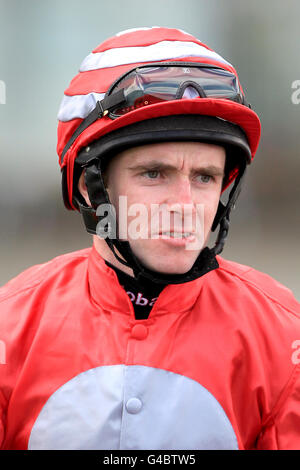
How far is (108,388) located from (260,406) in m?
0.45

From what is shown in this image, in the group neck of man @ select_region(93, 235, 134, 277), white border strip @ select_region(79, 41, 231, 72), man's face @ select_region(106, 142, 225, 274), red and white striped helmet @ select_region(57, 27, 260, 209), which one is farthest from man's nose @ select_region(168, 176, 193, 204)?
white border strip @ select_region(79, 41, 231, 72)

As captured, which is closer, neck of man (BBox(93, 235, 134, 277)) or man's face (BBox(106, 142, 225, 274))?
man's face (BBox(106, 142, 225, 274))

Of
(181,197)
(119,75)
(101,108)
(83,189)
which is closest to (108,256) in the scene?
(83,189)

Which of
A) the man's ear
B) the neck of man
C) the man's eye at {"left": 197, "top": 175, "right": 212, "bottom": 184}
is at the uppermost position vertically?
the man's eye at {"left": 197, "top": 175, "right": 212, "bottom": 184}

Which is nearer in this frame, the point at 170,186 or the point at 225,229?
the point at 170,186

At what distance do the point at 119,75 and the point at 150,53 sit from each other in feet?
0.41

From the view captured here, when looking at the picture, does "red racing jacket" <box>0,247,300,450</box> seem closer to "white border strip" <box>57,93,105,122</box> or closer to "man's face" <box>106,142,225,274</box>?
"man's face" <box>106,142,225,274</box>

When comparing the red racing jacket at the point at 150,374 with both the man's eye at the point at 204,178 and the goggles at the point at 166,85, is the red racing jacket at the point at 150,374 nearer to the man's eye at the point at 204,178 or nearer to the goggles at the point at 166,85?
the man's eye at the point at 204,178

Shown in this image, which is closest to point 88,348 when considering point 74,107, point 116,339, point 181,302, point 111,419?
point 116,339

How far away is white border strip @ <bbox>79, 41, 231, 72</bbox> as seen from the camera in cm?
151

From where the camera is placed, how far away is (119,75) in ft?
4.93

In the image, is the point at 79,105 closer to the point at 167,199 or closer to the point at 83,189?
the point at 83,189
